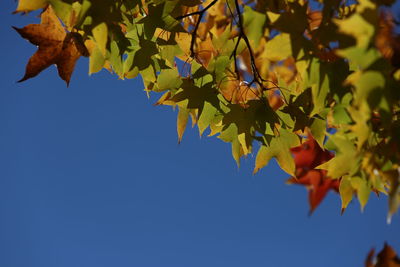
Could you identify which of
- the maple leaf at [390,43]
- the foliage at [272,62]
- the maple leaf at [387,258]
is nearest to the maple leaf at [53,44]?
the foliage at [272,62]

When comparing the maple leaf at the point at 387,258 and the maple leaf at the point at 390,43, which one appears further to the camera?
the maple leaf at the point at 387,258

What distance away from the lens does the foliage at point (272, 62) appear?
0.69m

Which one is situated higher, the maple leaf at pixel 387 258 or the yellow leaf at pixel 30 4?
the yellow leaf at pixel 30 4

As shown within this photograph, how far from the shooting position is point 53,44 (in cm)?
103

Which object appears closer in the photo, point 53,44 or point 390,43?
point 390,43

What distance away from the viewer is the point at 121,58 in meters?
1.06

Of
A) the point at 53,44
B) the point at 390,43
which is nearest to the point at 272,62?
the point at 390,43

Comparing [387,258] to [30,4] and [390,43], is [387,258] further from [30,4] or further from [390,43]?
[30,4]

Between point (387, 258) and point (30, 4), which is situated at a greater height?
point (30, 4)

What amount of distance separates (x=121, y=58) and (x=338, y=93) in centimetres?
55

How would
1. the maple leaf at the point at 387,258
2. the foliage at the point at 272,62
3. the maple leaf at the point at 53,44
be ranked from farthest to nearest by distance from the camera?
the maple leaf at the point at 53,44 < the maple leaf at the point at 387,258 < the foliage at the point at 272,62

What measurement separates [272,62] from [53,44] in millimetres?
557

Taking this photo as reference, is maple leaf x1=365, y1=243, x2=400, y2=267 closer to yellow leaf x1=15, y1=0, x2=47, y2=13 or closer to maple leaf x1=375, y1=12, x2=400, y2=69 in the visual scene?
maple leaf x1=375, y1=12, x2=400, y2=69

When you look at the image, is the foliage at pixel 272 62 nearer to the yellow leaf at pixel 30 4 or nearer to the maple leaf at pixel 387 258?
the yellow leaf at pixel 30 4
